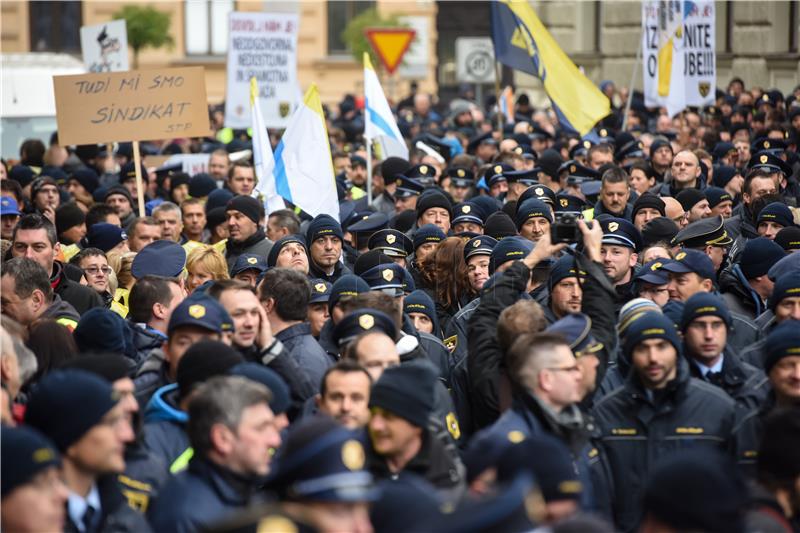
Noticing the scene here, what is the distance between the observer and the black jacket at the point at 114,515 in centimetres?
484

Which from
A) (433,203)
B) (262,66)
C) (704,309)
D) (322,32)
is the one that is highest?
(322,32)

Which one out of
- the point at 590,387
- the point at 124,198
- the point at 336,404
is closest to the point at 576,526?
the point at 336,404

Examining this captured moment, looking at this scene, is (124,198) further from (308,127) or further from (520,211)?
(520,211)

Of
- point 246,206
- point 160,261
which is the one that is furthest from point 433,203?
point 160,261

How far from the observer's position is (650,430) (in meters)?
6.39

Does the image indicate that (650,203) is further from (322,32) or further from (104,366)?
(322,32)

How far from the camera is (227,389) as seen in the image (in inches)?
201

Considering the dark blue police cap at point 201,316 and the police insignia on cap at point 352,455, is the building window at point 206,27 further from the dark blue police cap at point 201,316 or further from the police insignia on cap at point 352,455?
the police insignia on cap at point 352,455

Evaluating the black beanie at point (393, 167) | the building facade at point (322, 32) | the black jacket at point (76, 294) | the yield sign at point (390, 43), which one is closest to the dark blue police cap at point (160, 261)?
the black jacket at point (76, 294)

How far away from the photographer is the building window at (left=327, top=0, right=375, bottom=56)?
4191 cm

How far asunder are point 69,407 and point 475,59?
24.3m

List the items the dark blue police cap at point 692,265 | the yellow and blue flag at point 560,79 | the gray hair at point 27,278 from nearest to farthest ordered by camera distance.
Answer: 1. the gray hair at point 27,278
2. the dark blue police cap at point 692,265
3. the yellow and blue flag at point 560,79

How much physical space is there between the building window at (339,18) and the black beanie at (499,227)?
31587mm

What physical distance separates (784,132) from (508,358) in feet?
40.2
